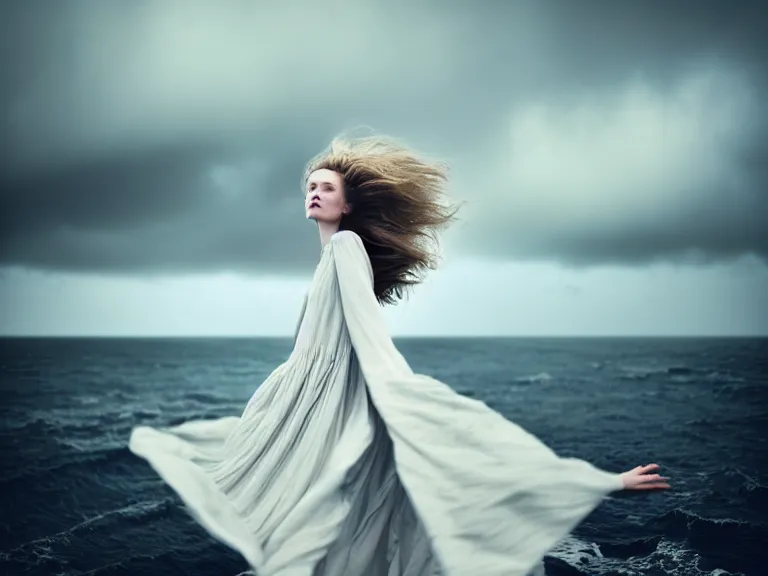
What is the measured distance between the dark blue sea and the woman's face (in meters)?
1.84

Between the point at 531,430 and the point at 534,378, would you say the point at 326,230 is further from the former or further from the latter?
the point at 534,378

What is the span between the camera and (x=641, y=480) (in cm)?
244

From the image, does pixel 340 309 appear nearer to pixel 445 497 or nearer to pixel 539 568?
pixel 445 497

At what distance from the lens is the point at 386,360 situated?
282 centimetres

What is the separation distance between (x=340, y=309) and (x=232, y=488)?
94 centimetres

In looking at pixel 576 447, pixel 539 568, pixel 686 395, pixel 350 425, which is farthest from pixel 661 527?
pixel 686 395

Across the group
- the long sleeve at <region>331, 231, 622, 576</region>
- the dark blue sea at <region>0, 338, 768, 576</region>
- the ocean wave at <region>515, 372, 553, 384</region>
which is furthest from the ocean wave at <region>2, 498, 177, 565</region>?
the ocean wave at <region>515, 372, 553, 384</region>

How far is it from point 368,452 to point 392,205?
1237mm

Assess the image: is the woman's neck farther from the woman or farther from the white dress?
the white dress

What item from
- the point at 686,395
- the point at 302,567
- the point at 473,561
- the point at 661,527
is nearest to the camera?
the point at 473,561

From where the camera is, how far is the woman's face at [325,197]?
3.37 meters

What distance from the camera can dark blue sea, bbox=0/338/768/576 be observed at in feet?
23.3

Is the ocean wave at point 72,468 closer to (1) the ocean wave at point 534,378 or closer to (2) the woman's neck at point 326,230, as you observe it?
(2) the woman's neck at point 326,230

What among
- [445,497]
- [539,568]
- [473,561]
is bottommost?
[539,568]
